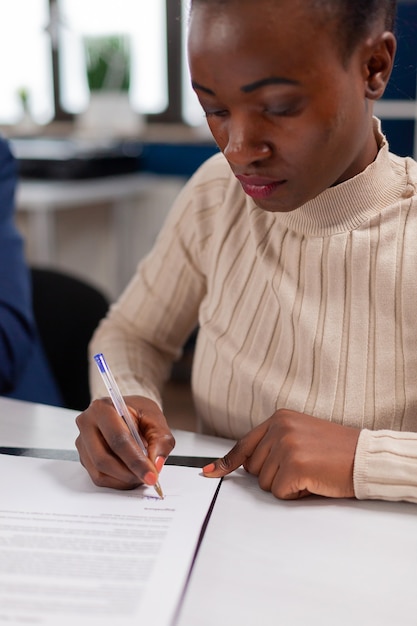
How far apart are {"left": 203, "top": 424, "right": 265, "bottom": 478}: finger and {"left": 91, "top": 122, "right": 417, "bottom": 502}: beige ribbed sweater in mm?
102

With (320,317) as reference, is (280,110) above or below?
above

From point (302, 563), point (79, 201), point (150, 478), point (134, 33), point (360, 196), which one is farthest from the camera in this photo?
point (134, 33)

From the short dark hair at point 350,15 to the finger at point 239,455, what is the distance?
1.19 feet

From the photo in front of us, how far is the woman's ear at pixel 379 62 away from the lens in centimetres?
73

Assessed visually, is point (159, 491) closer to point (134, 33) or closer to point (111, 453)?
point (111, 453)

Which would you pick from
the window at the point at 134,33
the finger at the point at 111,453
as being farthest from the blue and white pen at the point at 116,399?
the window at the point at 134,33

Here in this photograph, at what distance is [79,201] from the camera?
2.71 m

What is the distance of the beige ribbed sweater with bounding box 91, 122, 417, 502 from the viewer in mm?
862

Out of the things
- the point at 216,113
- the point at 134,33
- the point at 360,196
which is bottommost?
the point at 134,33

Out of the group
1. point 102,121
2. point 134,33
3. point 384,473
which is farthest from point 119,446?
point 134,33

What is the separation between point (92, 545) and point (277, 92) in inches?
16.1

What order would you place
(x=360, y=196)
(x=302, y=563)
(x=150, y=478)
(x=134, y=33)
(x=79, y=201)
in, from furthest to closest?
(x=134, y=33) < (x=79, y=201) < (x=360, y=196) < (x=150, y=478) < (x=302, y=563)

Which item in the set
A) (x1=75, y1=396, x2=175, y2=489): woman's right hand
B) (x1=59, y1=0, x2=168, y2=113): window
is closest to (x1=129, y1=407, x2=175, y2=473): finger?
(x1=75, y1=396, x2=175, y2=489): woman's right hand

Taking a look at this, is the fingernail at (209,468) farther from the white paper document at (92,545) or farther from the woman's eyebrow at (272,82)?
the woman's eyebrow at (272,82)
